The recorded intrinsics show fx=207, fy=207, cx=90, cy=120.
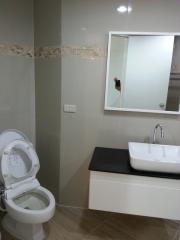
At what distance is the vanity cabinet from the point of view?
1.58 meters

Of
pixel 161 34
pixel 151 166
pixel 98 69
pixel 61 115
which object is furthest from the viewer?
pixel 61 115

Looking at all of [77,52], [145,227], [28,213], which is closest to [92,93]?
[77,52]

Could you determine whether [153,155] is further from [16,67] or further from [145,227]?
[16,67]

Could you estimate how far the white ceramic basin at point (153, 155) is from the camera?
1.57 metres

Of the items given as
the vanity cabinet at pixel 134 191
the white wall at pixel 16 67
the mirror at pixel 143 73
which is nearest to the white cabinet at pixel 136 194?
the vanity cabinet at pixel 134 191

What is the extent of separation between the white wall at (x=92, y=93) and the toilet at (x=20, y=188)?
409 millimetres

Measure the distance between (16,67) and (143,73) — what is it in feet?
4.03

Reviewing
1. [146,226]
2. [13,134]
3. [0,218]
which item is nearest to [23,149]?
[13,134]

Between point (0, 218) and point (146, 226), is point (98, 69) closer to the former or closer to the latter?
point (146, 226)

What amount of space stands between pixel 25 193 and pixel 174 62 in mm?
1809

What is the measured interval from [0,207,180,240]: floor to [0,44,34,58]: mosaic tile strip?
167 cm

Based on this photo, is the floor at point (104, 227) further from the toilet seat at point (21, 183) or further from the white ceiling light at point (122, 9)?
the white ceiling light at point (122, 9)

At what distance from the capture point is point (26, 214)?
158cm

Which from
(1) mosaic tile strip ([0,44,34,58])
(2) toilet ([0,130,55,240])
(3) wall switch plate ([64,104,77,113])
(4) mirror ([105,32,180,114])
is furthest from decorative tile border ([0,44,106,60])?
(2) toilet ([0,130,55,240])
